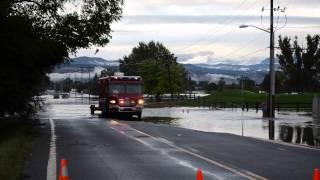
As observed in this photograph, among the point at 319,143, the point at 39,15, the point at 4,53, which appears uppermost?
the point at 39,15

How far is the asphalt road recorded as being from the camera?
1332 cm

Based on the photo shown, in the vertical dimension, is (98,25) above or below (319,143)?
above

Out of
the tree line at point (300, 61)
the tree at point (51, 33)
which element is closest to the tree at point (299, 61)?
the tree line at point (300, 61)

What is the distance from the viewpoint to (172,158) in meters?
16.5

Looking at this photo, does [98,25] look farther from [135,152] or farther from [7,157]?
[7,157]

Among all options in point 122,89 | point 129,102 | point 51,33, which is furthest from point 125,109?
point 51,33

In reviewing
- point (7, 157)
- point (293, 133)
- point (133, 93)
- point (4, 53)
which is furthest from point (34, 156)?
point (133, 93)

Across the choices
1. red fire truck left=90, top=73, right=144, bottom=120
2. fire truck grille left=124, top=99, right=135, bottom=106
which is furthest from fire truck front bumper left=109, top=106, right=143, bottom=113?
fire truck grille left=124, top=99, right=135, bottom=106

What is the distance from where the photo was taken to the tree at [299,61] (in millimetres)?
96938

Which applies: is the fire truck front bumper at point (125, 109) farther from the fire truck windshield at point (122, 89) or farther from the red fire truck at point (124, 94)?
the fire truck windshield at point (122, 89)

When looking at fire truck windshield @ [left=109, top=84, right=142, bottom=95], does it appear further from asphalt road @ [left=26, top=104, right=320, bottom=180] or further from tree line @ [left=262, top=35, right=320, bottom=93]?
tree line @ [left=262, top=35, right=320, bottom=93]

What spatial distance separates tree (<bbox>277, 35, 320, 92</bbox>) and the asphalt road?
7554cm

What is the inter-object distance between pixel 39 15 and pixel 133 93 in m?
16.7

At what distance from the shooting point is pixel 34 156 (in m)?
17.1
